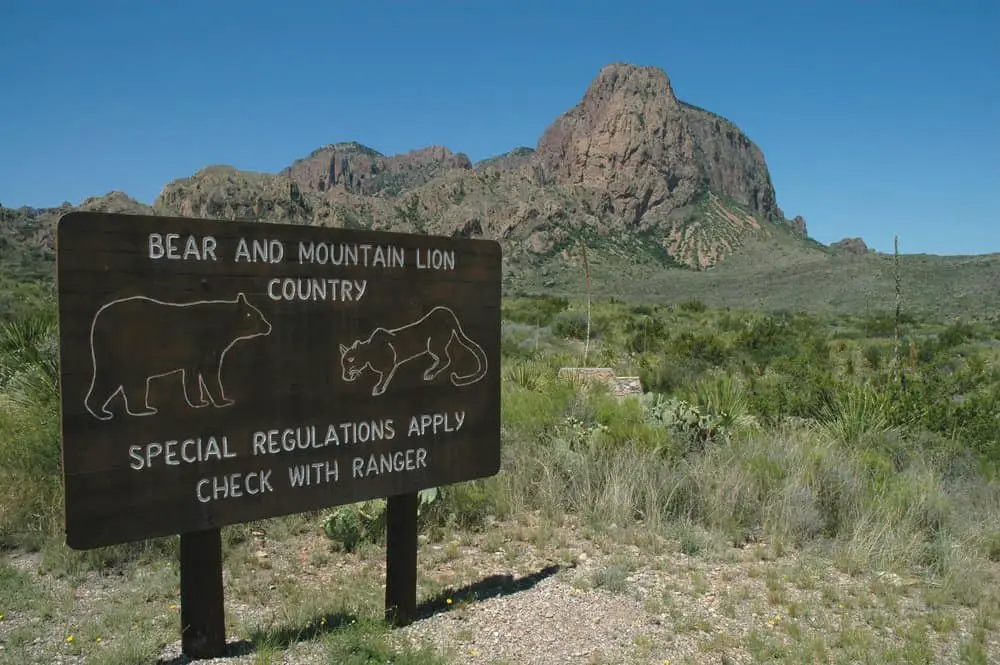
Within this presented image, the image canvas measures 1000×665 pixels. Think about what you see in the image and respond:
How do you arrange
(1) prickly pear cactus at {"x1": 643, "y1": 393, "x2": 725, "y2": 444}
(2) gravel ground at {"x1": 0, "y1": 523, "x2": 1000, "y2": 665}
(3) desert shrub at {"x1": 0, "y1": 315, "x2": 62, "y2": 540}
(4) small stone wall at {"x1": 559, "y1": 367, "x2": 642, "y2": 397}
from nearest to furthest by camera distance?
1. (2) gravel ground at {"x1": 0, "y1": 523, "x2": 1000, "y2": 665}
2. (3) desert shrub at {"x1": 0, "y1": 315, "x2": 62, "y2": 540}
3. (1) prickly pear cactus at {"x1": 643, "y1": 393, "x2": 725, "y2": 444}
4. (4) small stone wall at {"x1": 559, "y1": 367, "x2": 642, "y2": 397}

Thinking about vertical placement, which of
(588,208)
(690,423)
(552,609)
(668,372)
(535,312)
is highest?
(588,208)

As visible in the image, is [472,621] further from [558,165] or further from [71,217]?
[558,165]

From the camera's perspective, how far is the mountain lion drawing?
15.4ft

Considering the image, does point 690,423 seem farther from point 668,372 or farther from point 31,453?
point 668,372

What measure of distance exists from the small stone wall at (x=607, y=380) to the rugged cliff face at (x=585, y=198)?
60.4 m

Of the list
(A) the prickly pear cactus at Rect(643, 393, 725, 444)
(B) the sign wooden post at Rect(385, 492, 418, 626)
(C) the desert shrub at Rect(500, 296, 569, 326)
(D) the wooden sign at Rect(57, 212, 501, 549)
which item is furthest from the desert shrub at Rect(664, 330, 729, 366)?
(B) the sign wooden post at Rect(385, 492, 418, 626)

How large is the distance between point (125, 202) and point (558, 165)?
106 metres

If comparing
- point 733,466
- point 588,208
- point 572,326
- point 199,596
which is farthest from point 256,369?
point 588,208

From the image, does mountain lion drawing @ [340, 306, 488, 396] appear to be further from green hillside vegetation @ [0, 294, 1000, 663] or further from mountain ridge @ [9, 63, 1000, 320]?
mountain ridge @ [9, 63, 1000, 320]

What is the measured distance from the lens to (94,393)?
3721 mm

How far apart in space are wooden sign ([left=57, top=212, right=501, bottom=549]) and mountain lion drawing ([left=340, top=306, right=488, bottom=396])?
1 centimetres

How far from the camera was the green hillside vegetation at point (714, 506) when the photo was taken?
4.81m

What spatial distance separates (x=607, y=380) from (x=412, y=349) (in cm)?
828

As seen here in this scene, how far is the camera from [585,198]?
136750mm
